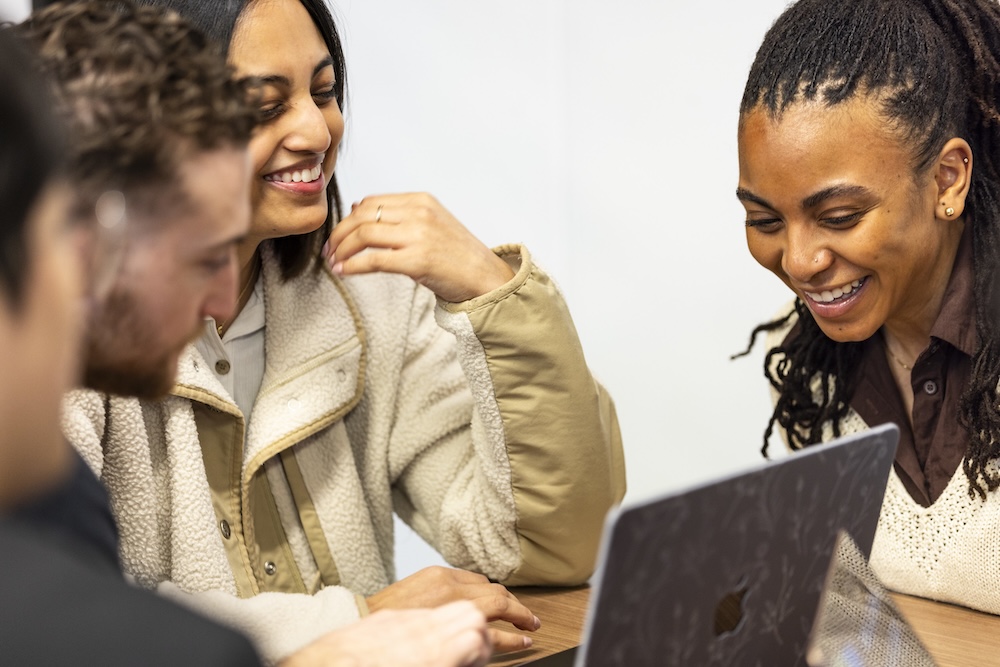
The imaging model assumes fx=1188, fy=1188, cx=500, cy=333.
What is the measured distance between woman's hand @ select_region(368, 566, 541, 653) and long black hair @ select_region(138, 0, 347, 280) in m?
0.39

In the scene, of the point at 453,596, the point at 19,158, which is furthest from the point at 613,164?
the point at 19,158

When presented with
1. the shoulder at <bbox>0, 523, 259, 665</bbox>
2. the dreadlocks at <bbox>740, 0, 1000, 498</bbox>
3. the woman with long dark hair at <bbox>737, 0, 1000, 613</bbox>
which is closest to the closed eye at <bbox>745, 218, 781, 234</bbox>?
the woman with long dark hair at <bbox>737, 0, 1000, 613</bbox>

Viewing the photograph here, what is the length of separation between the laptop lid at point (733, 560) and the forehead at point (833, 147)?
0.36 metres

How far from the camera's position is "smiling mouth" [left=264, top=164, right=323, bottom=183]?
1.21m

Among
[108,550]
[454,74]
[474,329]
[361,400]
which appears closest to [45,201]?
[108,550]

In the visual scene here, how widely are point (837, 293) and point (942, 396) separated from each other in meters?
0.17

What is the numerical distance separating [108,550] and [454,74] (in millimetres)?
1798

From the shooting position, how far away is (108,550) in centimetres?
75

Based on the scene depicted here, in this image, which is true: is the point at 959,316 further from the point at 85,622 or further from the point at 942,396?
the point at 85,622

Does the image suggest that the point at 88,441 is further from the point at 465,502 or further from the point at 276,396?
the point at 465,502

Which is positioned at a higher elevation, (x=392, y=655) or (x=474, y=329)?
(x=474, y=329)

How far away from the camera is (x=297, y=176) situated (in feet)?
4.00

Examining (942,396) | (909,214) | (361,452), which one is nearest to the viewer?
(909,214)

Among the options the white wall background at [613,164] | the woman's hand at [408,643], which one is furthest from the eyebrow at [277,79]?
the white wall background at [613,164]
